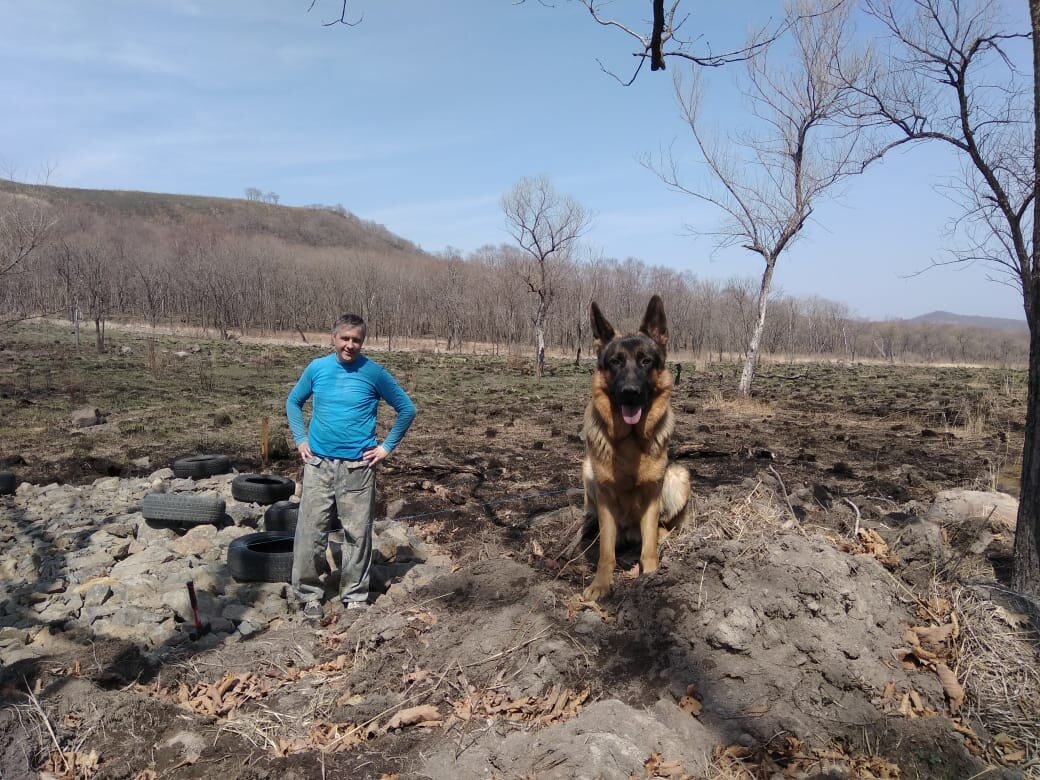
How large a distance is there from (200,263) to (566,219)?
64785mm

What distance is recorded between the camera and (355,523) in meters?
5.04

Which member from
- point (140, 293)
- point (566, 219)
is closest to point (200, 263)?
point (140, 293)

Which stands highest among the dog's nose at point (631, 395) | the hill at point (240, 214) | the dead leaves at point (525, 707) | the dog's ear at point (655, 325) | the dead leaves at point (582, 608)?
the hill at point (240, 214)

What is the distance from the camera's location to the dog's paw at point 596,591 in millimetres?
4540

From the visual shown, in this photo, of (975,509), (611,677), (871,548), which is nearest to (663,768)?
(611,677)

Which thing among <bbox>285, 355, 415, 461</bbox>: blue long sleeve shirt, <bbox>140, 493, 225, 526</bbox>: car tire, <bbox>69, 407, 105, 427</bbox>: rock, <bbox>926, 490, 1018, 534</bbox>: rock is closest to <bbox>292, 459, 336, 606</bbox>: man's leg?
<bbox>285, 355, 415, 461</bbox>: blue long sleeve shirt

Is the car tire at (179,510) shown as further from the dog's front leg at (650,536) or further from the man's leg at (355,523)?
the dog's front leg at (650,536)

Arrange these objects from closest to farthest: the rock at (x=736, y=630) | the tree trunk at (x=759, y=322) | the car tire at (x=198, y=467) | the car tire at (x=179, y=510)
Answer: the rock at (x=736, y=630) → the car tire at (x=179, y=510) → the car tire at (x=198, y=467) → the tree trunk at (x=759, y=322)

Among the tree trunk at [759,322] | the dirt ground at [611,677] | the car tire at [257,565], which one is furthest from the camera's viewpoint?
the tree trunk at [759,322]

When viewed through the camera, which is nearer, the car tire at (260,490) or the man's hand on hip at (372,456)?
the man's hand on hip at (372,456)

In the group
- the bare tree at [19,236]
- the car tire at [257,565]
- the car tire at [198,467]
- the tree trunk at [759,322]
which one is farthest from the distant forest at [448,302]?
the car tire at [257,565]

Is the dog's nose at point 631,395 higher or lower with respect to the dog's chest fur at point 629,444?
higher

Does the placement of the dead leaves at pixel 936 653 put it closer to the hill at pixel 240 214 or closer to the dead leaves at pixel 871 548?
the dead leaves at pixel 871 548

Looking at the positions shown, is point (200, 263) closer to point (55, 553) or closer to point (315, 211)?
point (55, 553)
